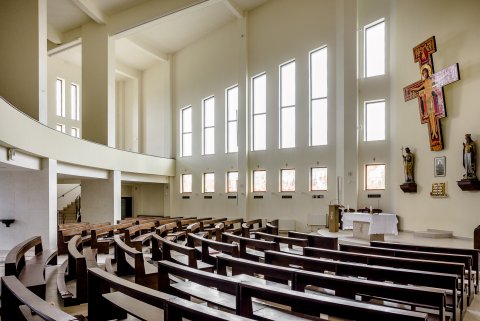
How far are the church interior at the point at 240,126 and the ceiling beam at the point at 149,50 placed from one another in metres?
0.06

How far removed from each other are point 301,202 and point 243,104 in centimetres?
398

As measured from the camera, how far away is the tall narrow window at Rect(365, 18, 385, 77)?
11.1m

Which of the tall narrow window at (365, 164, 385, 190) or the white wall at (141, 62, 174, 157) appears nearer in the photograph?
the tall narrow window at (365, 164, 385, 190)

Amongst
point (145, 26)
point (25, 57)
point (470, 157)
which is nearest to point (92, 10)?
point (145, 26)

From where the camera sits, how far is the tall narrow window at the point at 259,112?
536 inches

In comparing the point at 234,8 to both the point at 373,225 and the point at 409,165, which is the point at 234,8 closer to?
the point at 409,165

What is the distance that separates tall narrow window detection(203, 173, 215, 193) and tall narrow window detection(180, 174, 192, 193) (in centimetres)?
81

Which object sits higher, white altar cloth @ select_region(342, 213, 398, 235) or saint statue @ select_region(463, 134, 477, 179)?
saint statue @ select_region(463, 134, 477, 179)

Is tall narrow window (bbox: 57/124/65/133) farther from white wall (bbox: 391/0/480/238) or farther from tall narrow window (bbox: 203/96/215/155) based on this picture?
white wall (bbox: 391/0/480/238)

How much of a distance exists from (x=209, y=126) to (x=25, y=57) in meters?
7.17

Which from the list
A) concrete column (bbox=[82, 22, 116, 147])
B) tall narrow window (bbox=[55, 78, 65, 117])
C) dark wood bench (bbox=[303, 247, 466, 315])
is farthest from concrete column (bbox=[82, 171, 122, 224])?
dark wood bench (bbox=[303, 247, 466, 315])

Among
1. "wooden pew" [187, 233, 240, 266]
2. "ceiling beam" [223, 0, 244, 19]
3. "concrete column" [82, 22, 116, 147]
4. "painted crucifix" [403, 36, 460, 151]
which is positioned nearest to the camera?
"wooden pew" [187, 233, 240, 266]

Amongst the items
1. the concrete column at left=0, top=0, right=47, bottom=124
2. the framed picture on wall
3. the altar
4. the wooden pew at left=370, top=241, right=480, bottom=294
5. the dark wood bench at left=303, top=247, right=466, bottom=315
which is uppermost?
the concrete column at left=0, top=0, right=47, bottom=124

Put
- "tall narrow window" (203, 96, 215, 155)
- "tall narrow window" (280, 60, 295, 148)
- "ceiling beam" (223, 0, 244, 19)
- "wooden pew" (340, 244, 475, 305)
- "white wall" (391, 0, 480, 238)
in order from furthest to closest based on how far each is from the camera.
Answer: "tall narrow window" (203, 96, 215, 155)
"tall narrow window" (280, 60, 295, 148)
"ceiling beam" (223, 0, 244, 19)
"white wall" (391, 0, 480, 238)
"wooden pew" (340, 244, 475, 305)
